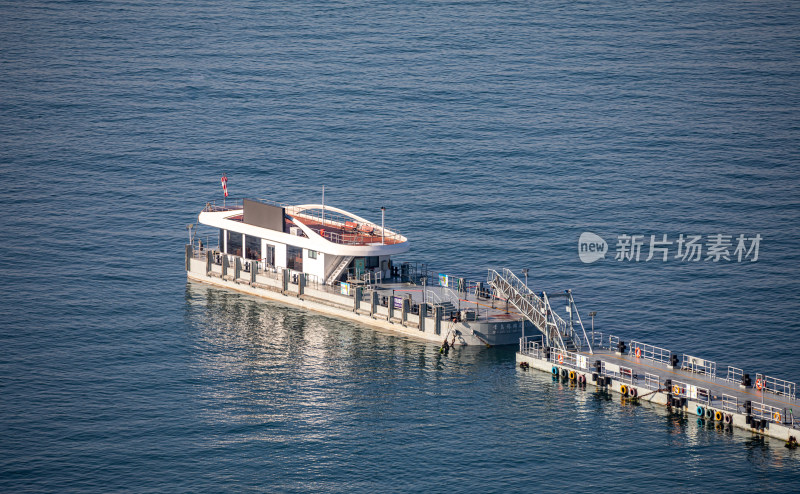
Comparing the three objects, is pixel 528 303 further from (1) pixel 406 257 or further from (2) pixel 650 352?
(1) pixel 406 257

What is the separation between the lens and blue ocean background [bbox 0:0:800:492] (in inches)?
3467

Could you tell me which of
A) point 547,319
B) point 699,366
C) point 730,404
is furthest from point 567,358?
point 730,404

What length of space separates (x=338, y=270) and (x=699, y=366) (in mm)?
36327

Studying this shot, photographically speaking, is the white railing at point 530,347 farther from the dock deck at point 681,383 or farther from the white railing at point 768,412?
the white railing at point 768,412

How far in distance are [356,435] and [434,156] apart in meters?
80.0

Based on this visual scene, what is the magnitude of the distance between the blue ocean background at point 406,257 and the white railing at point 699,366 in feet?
17.1

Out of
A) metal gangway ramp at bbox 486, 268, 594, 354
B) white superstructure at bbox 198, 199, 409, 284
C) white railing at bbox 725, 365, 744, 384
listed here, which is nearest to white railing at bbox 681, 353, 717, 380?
white railing at bbox 725, 365, 744, 384

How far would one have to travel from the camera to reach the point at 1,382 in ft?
334

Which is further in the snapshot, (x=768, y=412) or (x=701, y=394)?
(x=701, y=394)

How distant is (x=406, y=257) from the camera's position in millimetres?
132000

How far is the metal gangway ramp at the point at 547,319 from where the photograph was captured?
347ft

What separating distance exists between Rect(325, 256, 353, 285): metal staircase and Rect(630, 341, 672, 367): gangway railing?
Result: 92.1 feet

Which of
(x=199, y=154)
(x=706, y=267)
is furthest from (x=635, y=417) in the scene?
(x=199, y=154)

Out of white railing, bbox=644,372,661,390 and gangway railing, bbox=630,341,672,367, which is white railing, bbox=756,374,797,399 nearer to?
white railing, bbox=644,372,661,390
